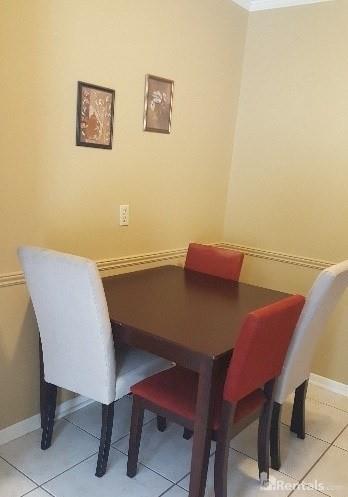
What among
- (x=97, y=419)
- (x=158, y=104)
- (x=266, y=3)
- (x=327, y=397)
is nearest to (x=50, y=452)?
(x=97, y=419)

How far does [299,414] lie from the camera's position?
2275mm

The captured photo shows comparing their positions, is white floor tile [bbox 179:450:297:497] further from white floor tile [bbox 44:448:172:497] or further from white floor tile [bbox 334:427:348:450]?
white floor tile [bbox 334:427:348:450]

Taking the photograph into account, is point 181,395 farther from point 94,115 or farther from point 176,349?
point 94,115

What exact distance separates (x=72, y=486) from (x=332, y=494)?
1140mm

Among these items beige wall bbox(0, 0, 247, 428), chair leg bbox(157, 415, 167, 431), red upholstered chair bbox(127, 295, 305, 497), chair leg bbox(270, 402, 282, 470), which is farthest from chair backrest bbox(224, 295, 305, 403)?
beige wall bbox(0, 0, 247, 428)

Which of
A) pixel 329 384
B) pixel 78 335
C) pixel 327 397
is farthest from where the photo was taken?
pixel 329 384

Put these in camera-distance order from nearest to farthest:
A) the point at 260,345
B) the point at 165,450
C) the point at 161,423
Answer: the point at 260,345 → the point at 165,450 → the point at 161,423

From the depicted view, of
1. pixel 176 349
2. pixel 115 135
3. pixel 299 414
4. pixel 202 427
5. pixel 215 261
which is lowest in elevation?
pixel 299 414

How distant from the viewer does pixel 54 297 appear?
5.65 feet

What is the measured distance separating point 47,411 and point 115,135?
1.41 metres

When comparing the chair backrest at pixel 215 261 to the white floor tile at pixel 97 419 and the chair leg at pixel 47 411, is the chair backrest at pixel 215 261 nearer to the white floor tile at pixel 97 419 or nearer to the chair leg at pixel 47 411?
the white floor tile at pixel 97 419

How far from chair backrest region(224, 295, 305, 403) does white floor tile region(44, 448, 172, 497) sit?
0.66 m

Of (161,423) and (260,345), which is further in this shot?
(161,423)

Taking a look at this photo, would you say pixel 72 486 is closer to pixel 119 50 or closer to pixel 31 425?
pixel 31 425
